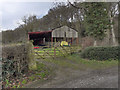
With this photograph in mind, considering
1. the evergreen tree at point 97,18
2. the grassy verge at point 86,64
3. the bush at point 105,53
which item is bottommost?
the grassy verge at point 86,64

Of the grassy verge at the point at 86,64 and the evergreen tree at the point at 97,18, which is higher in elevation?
the evergreen tree at the point at 97,18

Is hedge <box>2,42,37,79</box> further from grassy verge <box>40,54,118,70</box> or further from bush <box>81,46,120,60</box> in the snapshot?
bush <box>81,46,120,60</box>

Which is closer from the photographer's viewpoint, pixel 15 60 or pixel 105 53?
pixel 15 60

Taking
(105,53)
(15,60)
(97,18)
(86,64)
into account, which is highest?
(97,18)

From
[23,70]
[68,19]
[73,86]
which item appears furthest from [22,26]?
[73,86]

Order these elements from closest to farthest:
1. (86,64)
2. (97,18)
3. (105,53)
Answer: (86,64) < (105,53) < (97,18)

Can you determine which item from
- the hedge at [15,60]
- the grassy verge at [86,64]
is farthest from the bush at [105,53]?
the hedge at [15,60]

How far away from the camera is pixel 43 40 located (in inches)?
1013

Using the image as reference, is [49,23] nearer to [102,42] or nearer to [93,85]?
[102,42]

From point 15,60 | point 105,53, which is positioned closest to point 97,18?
point 105,53

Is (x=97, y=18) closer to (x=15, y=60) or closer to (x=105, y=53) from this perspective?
(x=105, y=53)

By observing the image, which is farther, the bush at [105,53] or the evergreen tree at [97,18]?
the evergreen tree at [97,18]

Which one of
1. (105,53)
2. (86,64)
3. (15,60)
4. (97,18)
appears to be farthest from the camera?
(97,18)

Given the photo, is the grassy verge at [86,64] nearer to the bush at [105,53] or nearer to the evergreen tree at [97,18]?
the bush at [105,53]
